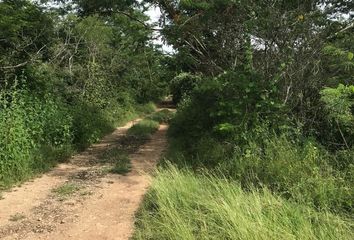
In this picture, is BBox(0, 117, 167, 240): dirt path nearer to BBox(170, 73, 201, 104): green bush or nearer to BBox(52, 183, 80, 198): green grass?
BBox(52, 183, 80, 198): green grass

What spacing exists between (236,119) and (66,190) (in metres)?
3.69

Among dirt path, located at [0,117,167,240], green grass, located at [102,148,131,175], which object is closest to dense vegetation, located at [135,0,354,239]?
dirt path, located at [0,117,167,240]

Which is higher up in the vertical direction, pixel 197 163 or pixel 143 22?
pixel 143 22

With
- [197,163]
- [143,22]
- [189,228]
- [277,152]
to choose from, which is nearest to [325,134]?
[277,152]

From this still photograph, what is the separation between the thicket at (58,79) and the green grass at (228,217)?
13.0 ft

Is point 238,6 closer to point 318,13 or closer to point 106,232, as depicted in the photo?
point 318,13

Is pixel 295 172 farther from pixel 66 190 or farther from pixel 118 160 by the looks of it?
pixel 118 160

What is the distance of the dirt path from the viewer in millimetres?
5758

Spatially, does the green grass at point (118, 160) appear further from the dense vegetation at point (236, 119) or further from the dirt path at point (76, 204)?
the dense vegetation at point (236, 119)

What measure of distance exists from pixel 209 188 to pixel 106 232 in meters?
1.57

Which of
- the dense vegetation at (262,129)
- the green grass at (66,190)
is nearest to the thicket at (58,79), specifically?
the green grass at (66,190)

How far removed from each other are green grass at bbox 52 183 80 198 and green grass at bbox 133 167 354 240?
207 centimetres

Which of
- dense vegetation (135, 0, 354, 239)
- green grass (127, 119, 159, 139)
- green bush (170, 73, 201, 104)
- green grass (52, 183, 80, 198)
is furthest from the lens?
green grass (127, 119, 159, 139)

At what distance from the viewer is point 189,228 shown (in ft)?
15.7
